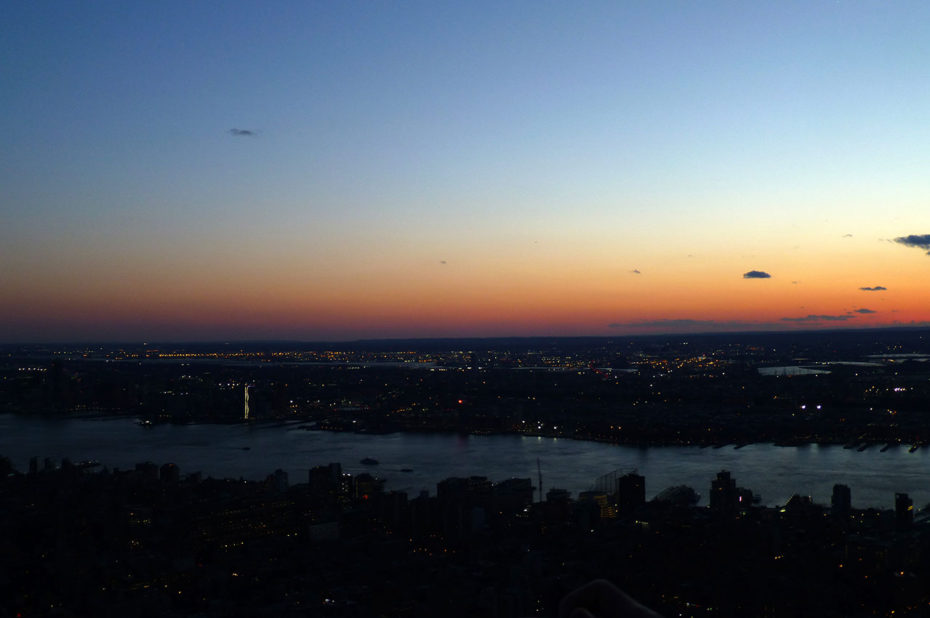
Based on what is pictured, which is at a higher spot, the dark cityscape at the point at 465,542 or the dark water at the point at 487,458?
the dark cityscape at the point at 465,542

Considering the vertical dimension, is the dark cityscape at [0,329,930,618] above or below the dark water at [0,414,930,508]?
above

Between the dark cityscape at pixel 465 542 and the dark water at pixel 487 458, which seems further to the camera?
the dark water at pixel 487 458

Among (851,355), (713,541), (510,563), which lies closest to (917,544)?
(713,541)

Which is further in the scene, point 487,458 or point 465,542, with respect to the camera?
point 487,458

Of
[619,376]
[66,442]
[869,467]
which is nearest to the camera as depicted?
[869,467]

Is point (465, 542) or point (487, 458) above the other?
point (465, 542)

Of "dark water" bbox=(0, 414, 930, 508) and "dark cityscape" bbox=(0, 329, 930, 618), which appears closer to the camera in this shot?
"dark cityscape" bbox=(0, 329, 930, 618)

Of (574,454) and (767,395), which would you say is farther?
(767,395)

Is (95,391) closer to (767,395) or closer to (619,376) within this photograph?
(619,376)
